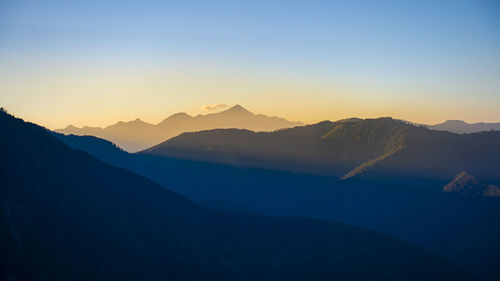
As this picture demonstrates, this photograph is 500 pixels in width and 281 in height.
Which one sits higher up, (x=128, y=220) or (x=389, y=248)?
(x=128, y=220)

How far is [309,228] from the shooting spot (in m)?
142

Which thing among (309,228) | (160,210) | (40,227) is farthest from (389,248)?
(40,227)

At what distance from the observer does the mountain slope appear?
84750 millimetres

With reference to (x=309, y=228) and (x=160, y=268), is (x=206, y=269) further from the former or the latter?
(x=309, y=228)

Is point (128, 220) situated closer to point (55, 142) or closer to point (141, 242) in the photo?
point (141, 242)

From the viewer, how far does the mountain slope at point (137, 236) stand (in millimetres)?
84750

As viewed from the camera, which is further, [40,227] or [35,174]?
[35,174]

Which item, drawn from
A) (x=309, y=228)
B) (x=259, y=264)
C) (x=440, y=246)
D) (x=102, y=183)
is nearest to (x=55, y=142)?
(x=102, y=183)

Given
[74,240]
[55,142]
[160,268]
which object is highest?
[55,142]

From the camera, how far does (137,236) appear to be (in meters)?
106

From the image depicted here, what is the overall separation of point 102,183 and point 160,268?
31.6 m

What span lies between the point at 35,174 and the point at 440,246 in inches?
6314

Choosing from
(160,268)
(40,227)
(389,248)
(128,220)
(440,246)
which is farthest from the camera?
(440,246)

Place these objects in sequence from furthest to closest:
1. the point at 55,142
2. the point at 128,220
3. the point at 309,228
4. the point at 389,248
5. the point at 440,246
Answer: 1. the point at 440,246
2. the point at 309,228
3. the point at 389,248
4. the point at 55,142
5. the point at 128,220
